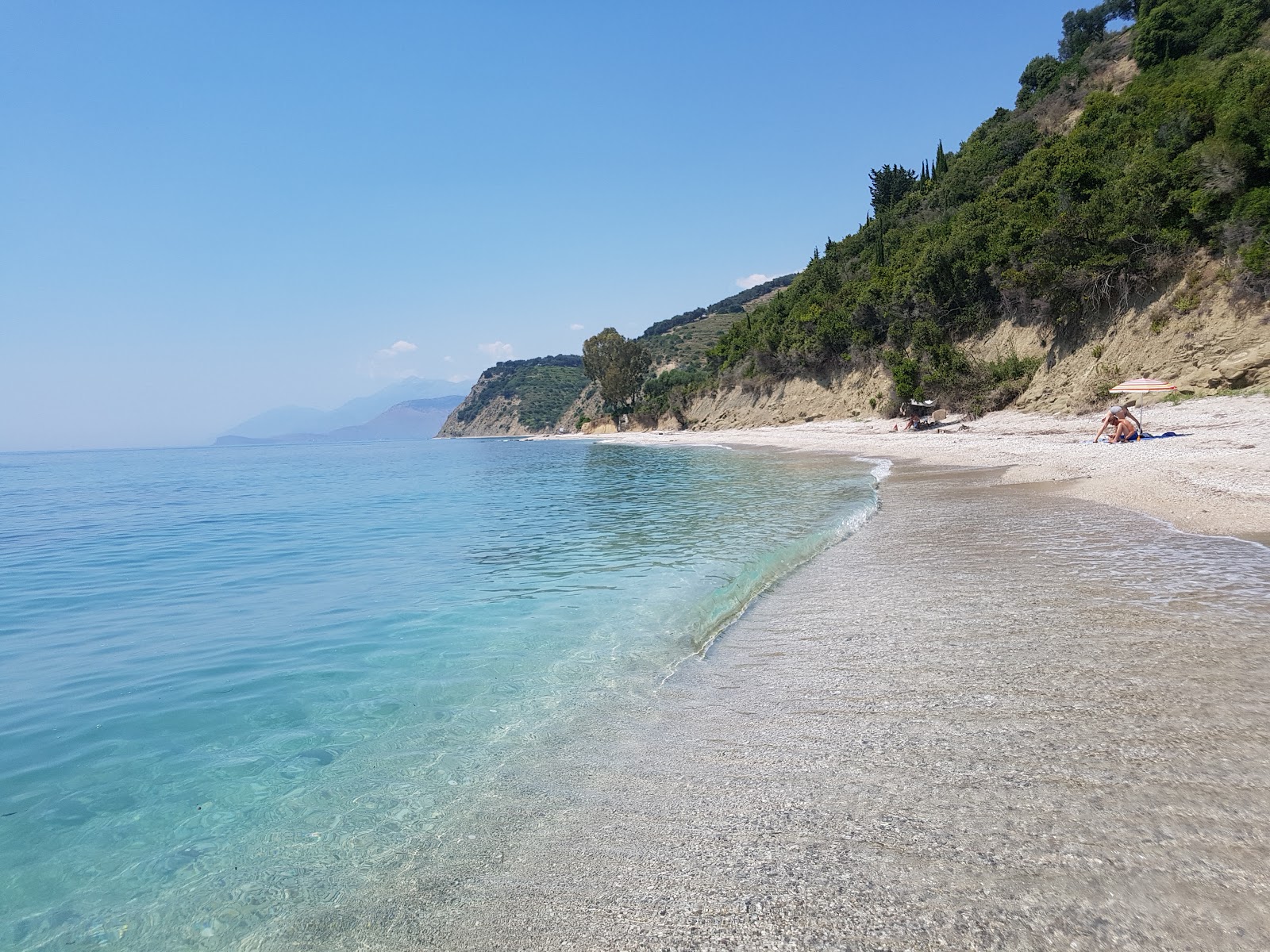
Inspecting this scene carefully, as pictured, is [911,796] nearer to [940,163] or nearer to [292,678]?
[292,678]

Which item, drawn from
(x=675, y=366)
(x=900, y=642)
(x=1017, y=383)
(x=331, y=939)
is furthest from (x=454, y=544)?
(x=675, y=366)

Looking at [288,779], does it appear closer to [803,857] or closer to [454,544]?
[803,857]

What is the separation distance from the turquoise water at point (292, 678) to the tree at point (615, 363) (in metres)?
77.8

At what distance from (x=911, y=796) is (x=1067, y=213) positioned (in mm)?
34481

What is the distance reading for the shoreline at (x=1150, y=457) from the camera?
10.0 m

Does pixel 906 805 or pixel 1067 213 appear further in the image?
pixel 1067 213

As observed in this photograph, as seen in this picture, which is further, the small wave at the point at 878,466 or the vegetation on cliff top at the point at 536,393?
the vegetation on cliff top at the point at 536,393

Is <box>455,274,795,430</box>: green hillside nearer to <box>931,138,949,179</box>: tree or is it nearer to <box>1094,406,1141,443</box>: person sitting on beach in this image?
<box>931,138,949,179</box>: tree

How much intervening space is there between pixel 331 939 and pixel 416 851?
24.3 inches

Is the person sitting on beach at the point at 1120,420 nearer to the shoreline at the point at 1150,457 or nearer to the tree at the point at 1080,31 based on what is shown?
the shoreline at the point at 1150,457

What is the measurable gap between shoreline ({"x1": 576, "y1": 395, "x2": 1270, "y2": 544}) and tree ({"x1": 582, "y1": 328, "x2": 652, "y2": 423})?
61.4m

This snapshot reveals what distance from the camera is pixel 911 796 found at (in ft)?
11.2

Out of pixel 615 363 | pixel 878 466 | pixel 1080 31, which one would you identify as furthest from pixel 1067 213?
pixel 615 363

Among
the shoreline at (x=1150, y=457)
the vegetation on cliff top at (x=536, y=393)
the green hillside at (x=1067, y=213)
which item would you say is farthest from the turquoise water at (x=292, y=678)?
the vegetation on cliff top at (x=536, y=393)
